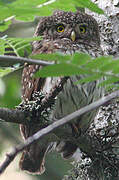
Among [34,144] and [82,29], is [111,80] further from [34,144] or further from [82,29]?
[82,29]

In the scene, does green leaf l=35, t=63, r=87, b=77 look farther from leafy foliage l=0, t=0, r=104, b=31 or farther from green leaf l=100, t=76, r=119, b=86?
leafy foliage l=0, t=0, r=104, b=31

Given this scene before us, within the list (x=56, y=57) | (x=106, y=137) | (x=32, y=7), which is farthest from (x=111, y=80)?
(x=106, y=137)

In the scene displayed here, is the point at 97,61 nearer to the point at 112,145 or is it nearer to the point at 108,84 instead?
the point at 108,84

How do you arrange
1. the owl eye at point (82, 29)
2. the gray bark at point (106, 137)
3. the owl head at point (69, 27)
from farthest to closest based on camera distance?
1. the owl eye at point (82, 29)
2. the owl head at point (69, 27)
3. the gray bark at point (106, 137)

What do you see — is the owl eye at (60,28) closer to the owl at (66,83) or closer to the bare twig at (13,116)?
the owl at (66,83)

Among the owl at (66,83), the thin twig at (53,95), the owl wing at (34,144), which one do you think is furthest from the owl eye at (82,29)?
the thin twig at (53,95)

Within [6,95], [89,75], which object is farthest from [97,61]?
[6,95]
